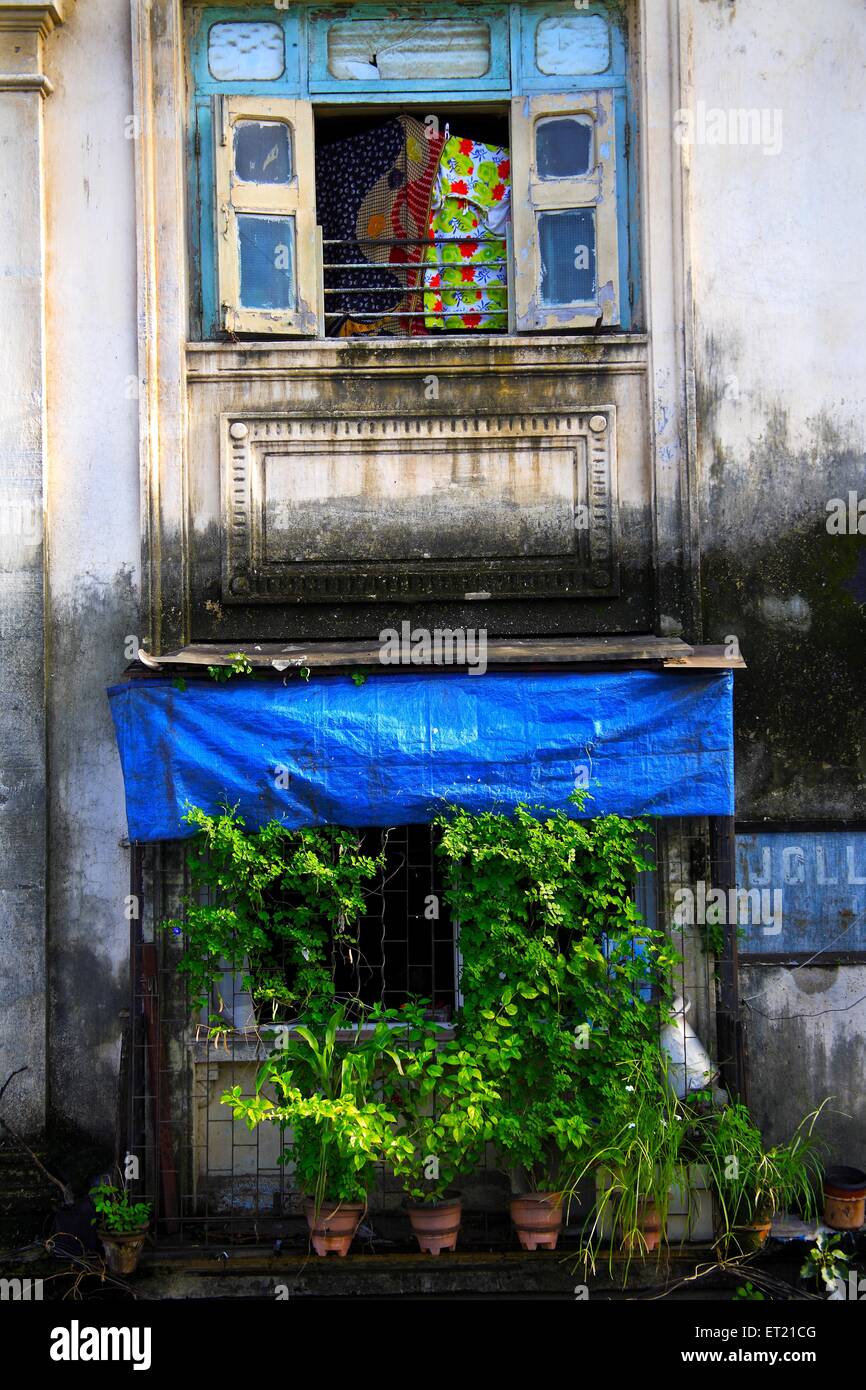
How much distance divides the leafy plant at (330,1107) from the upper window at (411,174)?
406cm

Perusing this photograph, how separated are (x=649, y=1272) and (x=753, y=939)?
1.91 m

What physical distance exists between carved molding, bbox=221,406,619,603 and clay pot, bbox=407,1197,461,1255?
3362mm

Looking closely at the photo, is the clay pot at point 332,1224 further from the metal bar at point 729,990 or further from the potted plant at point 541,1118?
the metal bar at point 729,990

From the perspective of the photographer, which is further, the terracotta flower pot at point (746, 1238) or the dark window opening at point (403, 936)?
the dark window opening at point (403, 936)

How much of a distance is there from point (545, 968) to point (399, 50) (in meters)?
5.45

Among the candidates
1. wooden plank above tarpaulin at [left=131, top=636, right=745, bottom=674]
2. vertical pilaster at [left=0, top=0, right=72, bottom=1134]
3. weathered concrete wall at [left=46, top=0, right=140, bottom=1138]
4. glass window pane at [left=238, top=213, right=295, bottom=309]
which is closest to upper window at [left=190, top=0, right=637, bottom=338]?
glass window pane at [left=238, top=213, right=295, bottom=309]

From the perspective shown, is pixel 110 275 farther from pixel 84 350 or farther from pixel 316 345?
pixel 316 345

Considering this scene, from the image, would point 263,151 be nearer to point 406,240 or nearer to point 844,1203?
point 406,240

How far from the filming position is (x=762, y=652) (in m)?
7.64

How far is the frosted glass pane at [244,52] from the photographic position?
7867 millimetres

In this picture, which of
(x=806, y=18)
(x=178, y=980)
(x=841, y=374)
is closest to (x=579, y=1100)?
(x=178, y=980)


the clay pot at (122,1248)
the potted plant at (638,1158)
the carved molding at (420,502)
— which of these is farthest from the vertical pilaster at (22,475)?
the potted plant at (638,1158)

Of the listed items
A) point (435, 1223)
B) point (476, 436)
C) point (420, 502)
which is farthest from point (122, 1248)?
point (476, 436)

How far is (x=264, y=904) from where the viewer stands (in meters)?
7.08
